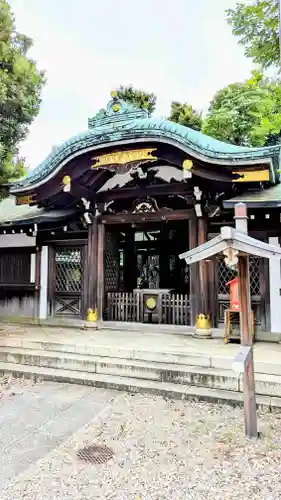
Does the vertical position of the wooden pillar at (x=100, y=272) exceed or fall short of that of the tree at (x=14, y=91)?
it falls short

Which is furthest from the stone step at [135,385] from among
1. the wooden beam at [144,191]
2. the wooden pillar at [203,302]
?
the wooden beam at [144,191]

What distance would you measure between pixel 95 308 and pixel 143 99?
16.8 metres

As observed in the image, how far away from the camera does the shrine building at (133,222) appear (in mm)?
6125

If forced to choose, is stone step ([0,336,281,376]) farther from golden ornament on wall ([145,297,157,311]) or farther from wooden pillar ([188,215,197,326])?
golden ornament on wall ([145,297,157,311])

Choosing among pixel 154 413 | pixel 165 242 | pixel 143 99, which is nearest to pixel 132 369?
pixel 154 413

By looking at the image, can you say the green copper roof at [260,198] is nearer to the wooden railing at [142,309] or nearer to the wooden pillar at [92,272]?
the wooden railing at [142,309]

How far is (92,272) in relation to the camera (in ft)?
25.0

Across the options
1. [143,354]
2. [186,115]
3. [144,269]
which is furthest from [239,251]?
[186,115]

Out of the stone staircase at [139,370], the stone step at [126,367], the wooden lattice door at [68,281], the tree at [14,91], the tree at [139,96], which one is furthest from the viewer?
the tree at [139,96]

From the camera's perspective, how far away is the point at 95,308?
7609mm

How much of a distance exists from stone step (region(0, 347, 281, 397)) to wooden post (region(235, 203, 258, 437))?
0.87 meters

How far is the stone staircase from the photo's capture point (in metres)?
4.28

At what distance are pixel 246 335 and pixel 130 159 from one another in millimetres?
3990

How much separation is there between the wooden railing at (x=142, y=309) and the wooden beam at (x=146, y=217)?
173cm
